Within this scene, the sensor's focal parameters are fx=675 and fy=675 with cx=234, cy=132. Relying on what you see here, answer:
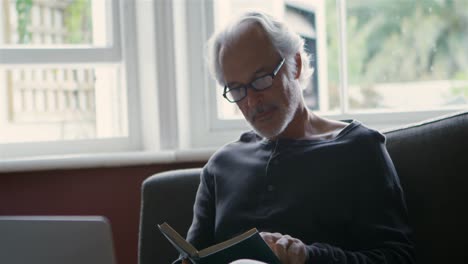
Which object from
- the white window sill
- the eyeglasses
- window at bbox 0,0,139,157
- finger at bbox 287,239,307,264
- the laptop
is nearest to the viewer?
the laptop

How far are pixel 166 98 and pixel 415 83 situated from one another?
973 millimetres

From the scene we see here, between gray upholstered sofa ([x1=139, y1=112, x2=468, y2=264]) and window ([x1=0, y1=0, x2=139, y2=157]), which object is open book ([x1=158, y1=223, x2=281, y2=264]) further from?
window ([x1=0, y1=0, x2=139, y2=157])

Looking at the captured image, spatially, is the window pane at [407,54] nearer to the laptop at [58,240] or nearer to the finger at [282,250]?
the finger at [282,250]

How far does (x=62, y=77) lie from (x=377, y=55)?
125 centimetres

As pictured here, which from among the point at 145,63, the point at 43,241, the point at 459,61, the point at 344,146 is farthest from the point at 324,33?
the point at 43,241

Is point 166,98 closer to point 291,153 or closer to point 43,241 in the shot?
point 291,153

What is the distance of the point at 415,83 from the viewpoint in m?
2.64

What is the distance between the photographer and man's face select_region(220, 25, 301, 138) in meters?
1.79

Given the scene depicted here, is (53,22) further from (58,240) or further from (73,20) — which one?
(58,240)

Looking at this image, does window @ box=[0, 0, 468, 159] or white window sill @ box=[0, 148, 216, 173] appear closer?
white window sill @ box=[0, 148, 216, 173]

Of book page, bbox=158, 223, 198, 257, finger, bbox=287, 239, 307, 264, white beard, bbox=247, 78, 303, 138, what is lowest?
finger, bbox=287, 239, 307, 264

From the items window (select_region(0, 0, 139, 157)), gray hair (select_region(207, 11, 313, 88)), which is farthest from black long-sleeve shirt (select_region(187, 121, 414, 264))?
window (select_region(0, 0, 139, 157))

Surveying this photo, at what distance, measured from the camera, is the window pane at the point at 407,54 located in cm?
264

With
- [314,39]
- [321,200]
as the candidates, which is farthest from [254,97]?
[314,39]
